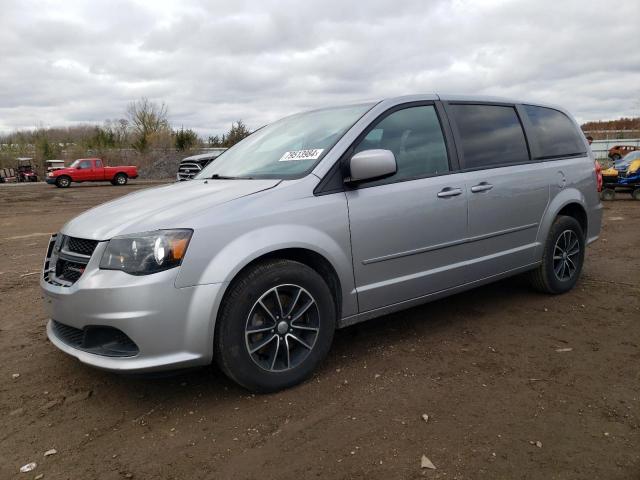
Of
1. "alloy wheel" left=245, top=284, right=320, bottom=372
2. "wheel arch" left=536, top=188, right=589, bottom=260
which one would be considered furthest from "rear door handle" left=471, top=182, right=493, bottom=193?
"alloy wheel" left=245, top=284, right=320, bottom=372

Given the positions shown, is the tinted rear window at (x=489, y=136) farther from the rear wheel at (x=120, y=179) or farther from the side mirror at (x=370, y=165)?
the rear wheel at (x=120, y=179)

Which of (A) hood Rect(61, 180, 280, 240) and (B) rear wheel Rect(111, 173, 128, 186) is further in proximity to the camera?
(B) rear wheel Rect(111, 173, 128, 186)

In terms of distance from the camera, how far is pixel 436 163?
12.4 feet

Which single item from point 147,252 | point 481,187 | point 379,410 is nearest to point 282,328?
point 379,410

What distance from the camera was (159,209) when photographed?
3.03 meters

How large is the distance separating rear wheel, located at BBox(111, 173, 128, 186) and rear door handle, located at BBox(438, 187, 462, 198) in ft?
95.4

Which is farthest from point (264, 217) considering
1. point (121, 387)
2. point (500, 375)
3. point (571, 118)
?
point (571, 118)

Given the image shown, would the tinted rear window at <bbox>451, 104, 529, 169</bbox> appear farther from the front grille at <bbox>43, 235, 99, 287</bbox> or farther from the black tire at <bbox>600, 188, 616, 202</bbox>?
the black tire at <bbox>600, 188, 616, 202</bbox>

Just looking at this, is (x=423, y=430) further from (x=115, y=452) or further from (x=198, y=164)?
(x=198, y=164)

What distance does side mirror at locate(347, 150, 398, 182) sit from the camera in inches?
125

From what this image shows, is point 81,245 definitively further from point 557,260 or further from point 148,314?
point 557,260

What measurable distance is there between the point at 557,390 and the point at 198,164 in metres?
24.3

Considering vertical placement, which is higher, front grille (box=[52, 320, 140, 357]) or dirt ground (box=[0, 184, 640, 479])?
front grille (box=[52, 320, 140, 357])

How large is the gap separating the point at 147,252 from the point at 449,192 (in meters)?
2.13
